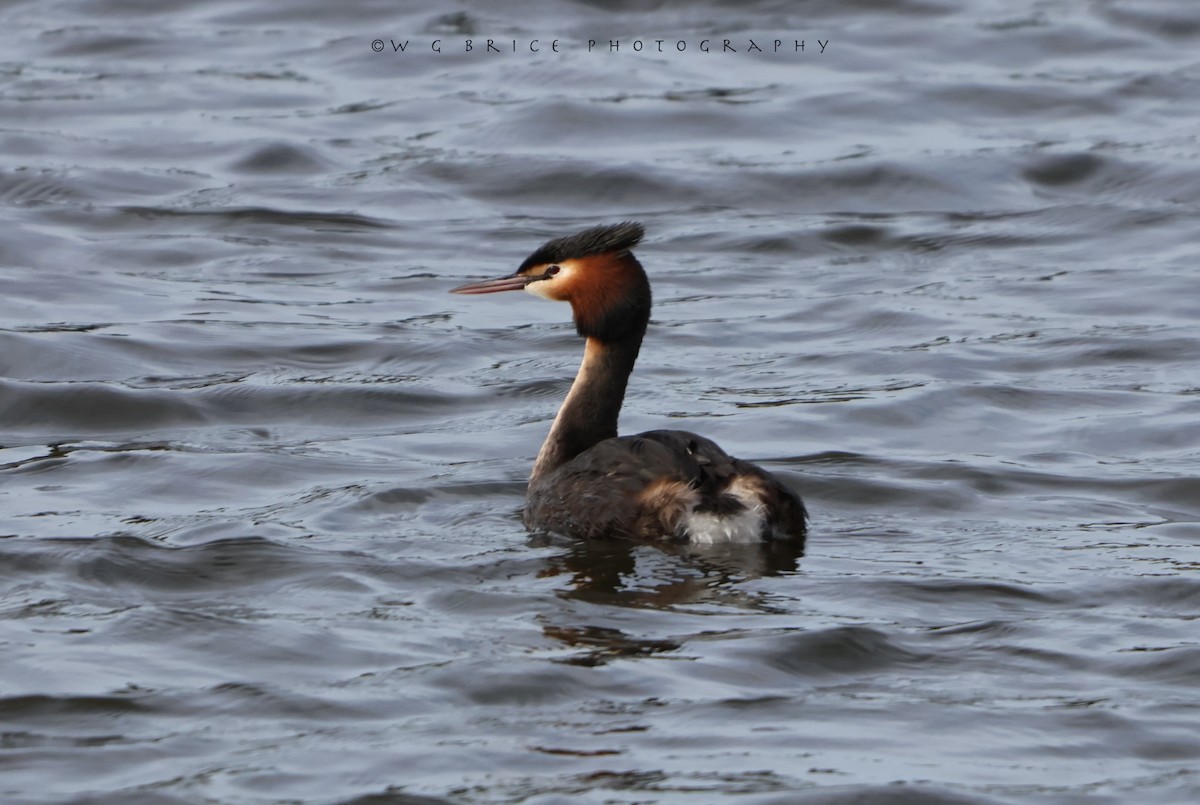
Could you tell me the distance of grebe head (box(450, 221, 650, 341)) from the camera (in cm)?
778

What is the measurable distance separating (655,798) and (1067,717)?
46.8 inches

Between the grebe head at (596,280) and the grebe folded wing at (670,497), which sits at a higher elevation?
the grebe head at (596,280)

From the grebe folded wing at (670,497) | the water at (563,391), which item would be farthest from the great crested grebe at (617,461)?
the water at (563,391)

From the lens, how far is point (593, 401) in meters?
8.02

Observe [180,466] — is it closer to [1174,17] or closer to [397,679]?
[397,679]

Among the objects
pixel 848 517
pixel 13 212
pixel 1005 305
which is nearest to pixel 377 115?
pixel 13 212

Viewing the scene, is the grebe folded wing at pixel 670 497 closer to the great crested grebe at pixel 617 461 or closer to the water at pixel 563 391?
the great crested grebe at pixel 617 461

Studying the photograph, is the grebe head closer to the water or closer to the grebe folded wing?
the grebe folded wing

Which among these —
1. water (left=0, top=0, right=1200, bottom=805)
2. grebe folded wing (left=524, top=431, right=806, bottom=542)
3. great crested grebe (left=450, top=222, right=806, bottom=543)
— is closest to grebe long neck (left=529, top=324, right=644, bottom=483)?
great crested grebe (left=450, top=222, right=806, bottom=543)

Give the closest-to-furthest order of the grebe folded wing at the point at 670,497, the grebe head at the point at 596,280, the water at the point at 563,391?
the water at the point at 563,391 → the grebe folded wing at the point at 670,497 → the grebe head at the point at 596,280

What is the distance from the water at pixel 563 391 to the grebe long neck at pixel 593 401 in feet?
0.96

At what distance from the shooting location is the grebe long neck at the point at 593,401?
7980 mm

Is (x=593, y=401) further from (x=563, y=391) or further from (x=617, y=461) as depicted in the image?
(x=563, y=391)

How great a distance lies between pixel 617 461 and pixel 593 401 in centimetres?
62
